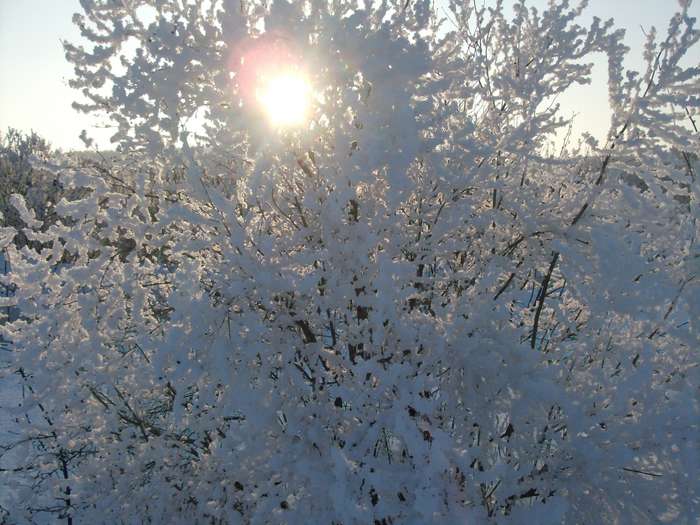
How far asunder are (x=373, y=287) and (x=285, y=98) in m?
1.06

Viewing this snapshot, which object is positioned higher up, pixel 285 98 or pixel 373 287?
pixel 285 98

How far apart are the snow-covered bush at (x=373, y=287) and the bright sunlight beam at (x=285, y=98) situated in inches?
2.6

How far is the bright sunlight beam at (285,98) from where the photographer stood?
2713 mm

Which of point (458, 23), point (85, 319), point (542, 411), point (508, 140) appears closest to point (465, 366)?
point (542, 411)

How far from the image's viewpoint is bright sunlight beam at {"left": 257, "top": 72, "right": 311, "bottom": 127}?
271 cm

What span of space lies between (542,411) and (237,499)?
2.00 metres

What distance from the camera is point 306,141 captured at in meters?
3.02

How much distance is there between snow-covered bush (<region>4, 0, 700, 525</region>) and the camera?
8.46 feet

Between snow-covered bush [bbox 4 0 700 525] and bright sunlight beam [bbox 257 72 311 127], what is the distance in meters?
0.06

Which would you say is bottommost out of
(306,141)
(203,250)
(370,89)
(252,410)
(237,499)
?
(237,499)

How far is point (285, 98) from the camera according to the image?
2.80 meters

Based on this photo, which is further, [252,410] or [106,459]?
[106,459]

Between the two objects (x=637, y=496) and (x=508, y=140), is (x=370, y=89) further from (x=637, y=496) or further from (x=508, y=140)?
(x=637, y=496)

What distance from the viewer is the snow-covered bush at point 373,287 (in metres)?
2.58
